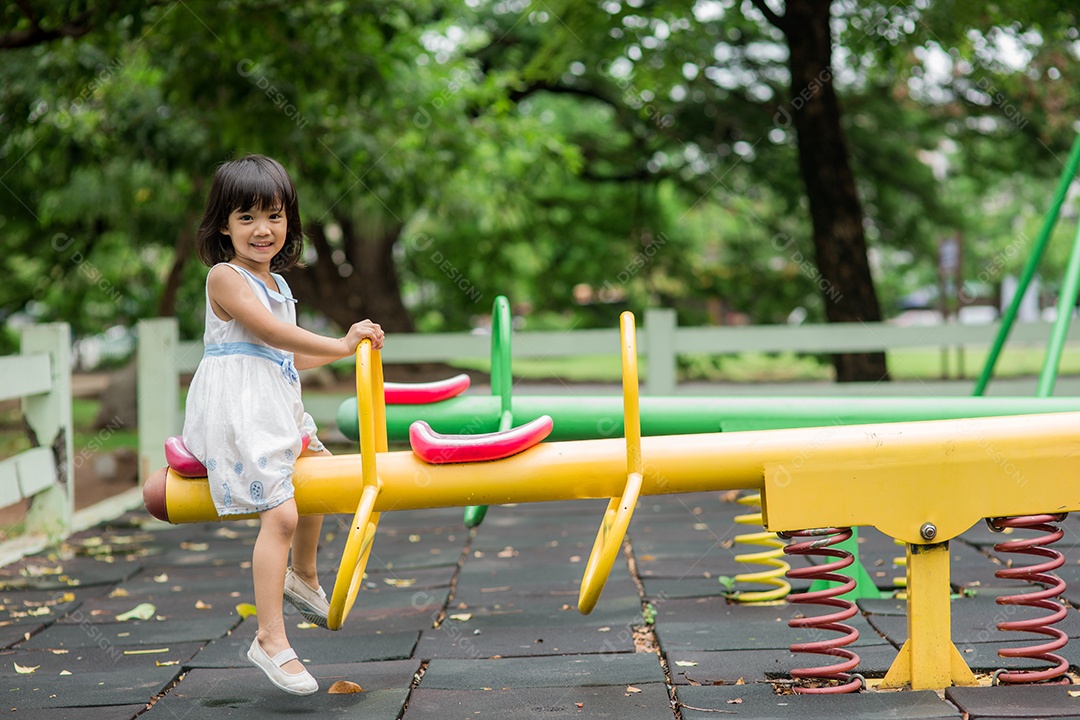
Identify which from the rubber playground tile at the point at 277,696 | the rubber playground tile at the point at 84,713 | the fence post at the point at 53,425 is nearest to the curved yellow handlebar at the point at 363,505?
the rubber playground tile at the point at 277,696

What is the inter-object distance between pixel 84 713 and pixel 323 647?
75 cm

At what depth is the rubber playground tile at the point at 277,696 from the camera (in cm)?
262

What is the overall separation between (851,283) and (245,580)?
554 centimetres

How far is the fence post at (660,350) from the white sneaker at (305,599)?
465 cm

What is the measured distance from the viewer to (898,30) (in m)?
7.95

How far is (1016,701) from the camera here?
2512 millimetres

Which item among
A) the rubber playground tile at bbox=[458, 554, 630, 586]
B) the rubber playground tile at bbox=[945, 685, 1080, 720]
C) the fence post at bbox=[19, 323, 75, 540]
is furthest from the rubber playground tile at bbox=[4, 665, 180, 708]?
the fence post at bbox=[19, 323, 75, 540]

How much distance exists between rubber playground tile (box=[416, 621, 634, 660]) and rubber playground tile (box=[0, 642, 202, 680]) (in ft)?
2.29

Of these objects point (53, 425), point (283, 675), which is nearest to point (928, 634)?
point (283, 675)

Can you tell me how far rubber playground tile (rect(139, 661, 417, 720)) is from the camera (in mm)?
2615

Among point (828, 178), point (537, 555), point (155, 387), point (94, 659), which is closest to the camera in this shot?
point (94, 659)

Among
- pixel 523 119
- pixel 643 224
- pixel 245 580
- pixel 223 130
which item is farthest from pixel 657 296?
pixel 245 580

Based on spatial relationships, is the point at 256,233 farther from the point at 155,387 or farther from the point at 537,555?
the point at 155,387

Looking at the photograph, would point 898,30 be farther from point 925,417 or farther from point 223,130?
point 925,417
